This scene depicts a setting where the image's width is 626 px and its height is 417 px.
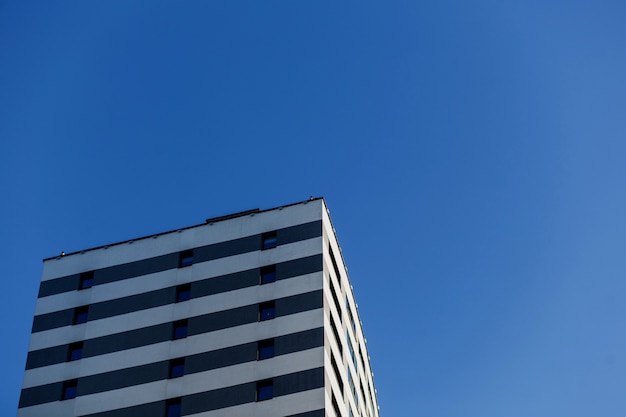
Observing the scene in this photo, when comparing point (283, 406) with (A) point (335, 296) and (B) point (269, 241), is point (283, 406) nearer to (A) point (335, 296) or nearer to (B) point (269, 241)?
(A) point (335, 296)

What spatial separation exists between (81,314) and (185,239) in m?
11.1

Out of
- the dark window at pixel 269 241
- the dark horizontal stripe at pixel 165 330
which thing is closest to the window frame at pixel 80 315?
the dark horizontal stripe at pixel 165 330

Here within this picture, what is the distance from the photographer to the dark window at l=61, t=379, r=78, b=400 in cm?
8488

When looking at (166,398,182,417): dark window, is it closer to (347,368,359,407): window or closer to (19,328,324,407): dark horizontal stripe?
(19,328,324,407): dark horizontal stripe

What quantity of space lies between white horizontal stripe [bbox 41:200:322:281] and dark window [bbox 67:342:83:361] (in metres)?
7.46

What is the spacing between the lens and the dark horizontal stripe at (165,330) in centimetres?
8256

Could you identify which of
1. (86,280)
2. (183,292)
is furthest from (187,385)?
(86,280)

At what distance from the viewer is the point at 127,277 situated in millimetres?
89750

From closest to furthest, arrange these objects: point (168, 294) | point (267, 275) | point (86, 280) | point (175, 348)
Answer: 1. point (175, 348)
2. point (267, 275)
3. point (168, 294)
4. point (86, 280)

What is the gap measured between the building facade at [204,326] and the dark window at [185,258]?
0.10m

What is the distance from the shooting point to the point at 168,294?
87.1m

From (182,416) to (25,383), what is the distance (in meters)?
15.9

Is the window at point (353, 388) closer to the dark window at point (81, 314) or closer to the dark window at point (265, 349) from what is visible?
the dark window at point (265, 349)

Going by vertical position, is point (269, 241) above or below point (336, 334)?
above
